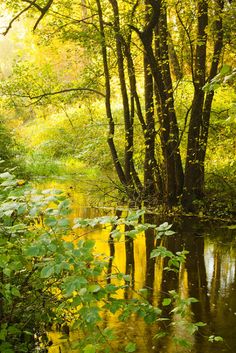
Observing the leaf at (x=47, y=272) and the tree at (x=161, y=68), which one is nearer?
the leaf at (x=47, y=272)

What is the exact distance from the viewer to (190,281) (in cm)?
627

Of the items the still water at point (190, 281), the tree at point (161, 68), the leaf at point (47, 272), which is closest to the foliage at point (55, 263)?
the leaf at point (47, 272)

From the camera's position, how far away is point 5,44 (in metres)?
59.2

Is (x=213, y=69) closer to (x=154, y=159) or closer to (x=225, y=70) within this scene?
(x=154, y=159)

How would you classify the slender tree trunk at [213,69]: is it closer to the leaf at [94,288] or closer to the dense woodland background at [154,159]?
the dense woodland background at [154,159]

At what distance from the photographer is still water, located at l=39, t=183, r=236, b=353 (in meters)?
4.42

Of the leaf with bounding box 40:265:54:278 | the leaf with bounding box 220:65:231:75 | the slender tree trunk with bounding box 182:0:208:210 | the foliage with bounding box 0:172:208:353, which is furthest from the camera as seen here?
the slender tree trunk with bounding box 182:0:208:210

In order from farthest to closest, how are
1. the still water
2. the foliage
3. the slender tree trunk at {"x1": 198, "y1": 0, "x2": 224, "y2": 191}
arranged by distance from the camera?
the slender tree trunk at {"x1": 198, "y1": 0, "x2": 224, "y2": 191} → the still water → the foliage

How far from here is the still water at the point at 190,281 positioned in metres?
4.42

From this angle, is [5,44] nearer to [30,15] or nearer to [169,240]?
[30,15]

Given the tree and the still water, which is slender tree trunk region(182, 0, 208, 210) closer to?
the tree

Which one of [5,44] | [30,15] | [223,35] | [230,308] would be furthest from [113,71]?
[5,44]

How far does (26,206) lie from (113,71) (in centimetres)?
999

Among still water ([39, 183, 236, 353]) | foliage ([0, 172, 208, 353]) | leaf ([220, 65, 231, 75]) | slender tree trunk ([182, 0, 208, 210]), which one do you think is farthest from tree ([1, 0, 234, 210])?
foliage ([0, 172, 208, 353])
